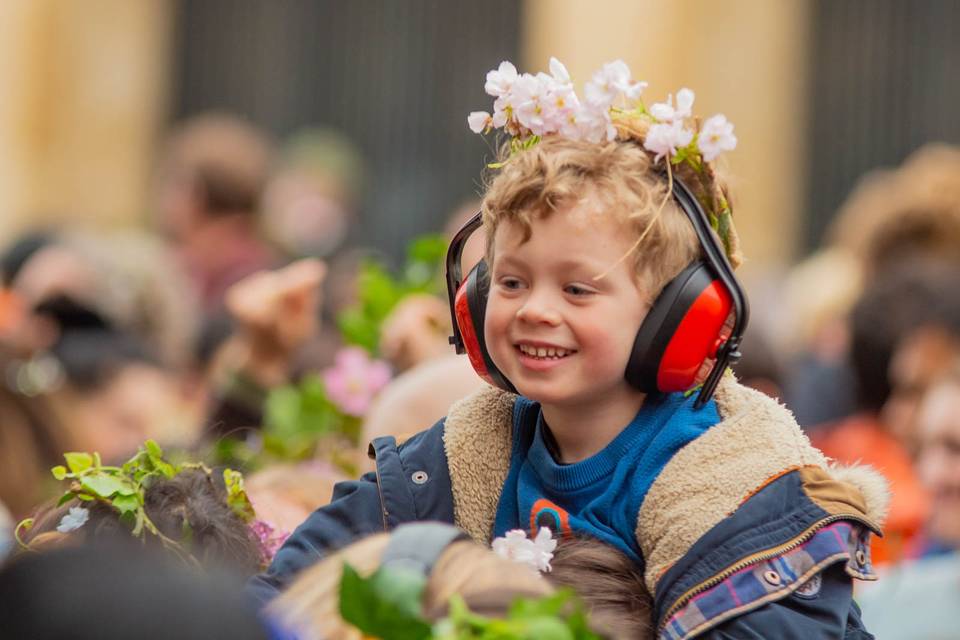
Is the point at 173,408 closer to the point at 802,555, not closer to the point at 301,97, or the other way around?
the point at 802,555

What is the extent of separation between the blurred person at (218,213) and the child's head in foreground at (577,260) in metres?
5.68

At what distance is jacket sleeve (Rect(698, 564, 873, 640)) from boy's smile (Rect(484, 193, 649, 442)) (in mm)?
415

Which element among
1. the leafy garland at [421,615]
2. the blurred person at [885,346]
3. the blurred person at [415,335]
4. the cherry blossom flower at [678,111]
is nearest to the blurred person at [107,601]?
the leafy garland at [421,615]

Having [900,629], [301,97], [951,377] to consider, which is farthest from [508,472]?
[301,97]

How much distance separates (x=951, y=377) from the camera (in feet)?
17.0

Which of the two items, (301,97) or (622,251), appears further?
(301,97)

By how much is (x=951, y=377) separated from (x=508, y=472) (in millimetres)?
2795

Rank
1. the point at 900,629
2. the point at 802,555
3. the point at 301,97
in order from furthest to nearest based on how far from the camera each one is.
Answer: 1. the point at 301,97
2. the point at 900,629
3. the point at 802,555

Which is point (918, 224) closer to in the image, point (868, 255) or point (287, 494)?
point (868, 255)

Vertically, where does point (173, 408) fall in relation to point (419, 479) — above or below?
below

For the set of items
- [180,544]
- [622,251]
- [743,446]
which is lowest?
[180,544]

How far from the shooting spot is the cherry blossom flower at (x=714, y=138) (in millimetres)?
2639

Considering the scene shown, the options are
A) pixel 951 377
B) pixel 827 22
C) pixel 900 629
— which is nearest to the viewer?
pixel 900 629

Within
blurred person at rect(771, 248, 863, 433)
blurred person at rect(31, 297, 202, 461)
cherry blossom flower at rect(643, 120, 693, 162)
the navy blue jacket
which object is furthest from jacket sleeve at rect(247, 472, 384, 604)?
blurred person at rect(771, 248, 863, 433)
